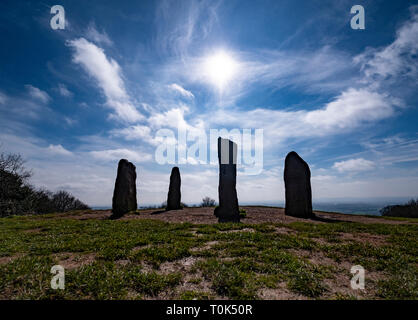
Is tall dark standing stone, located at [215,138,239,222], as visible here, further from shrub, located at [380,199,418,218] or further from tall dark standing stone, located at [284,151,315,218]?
shrub, located at [380,199,418,218]

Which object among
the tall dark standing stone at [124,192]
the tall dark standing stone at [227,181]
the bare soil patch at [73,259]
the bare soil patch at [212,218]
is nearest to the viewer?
the bare soil patch at [73,259]

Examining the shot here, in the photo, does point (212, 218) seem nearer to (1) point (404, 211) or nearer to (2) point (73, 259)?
(2) point (73, 259)

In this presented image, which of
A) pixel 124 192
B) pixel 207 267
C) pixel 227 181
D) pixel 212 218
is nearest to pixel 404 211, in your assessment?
pixel 227 181

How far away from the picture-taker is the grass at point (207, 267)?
13.3 feet

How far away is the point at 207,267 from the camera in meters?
5.09

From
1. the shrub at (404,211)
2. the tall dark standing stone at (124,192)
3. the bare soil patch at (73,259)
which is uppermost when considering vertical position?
the tall dark standing stone at (124,192)

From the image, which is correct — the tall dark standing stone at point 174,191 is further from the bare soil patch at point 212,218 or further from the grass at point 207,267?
the grass at point 207,267

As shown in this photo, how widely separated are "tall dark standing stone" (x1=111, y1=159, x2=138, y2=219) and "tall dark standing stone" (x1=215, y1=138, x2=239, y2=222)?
9011 millimetres

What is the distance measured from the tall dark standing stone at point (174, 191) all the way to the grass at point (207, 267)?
539 inches

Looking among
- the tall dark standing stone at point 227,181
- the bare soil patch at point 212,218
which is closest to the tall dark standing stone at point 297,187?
the bare soil patch at point 212,218
